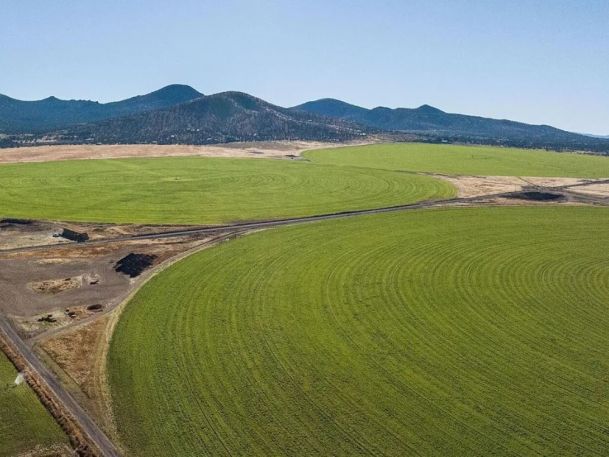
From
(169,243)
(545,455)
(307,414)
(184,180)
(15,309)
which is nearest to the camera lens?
(545,455)

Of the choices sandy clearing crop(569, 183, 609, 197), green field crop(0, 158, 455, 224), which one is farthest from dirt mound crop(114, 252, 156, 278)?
sandy clearing crop(569, 183, 609, 197)

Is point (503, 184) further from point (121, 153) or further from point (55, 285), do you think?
point (121, 153)

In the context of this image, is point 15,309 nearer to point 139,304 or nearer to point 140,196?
point 139,304

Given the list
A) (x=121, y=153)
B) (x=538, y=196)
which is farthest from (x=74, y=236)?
(x=121, y=153)

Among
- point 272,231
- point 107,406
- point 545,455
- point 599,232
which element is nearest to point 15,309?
point 107,406

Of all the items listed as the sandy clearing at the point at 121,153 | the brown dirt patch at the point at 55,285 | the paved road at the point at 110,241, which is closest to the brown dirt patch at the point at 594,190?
the paved road at the point at 110,241

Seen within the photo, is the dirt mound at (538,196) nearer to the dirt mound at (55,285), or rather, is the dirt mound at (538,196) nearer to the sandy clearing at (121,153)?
the dirt mound at (55,285)
